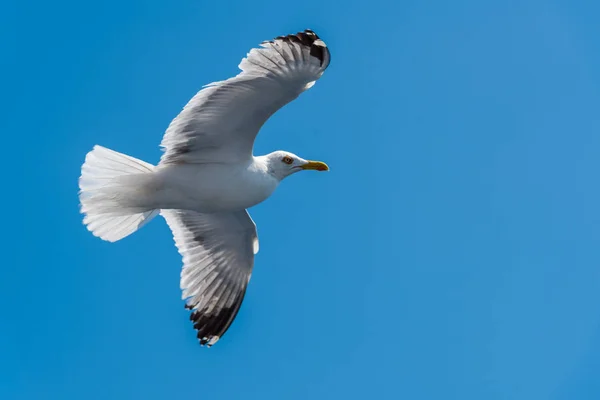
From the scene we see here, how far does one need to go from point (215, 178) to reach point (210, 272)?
4.99 ft

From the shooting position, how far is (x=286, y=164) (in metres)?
8.49

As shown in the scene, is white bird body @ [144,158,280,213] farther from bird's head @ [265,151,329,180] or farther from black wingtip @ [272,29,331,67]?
black wingtip @ [272,29,331,67]

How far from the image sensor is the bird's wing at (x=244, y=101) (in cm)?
727

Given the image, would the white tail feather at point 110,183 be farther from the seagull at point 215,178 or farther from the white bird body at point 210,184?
the white bird body at point 210,184

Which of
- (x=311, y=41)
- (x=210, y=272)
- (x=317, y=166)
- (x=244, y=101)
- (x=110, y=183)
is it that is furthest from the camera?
(x=210, y=272)

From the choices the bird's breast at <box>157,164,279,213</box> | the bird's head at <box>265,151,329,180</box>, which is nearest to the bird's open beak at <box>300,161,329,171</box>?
the bird's head at <box>265,151,329,180</box>

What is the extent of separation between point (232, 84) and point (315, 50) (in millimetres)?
745

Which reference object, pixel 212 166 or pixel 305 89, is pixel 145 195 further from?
pixel 305 89

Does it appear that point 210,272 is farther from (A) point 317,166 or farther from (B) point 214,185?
(A) point 317,166

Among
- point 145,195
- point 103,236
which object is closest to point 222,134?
point 145,195

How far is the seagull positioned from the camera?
7.35 meters

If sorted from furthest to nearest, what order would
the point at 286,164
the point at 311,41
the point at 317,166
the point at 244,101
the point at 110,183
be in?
1. the point at 317,166
2. the point at 286,164
3. the point at 110,183
4. the point at 244,101
5. the point at 311,41

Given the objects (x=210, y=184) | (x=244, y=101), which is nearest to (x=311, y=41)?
(x=244, y=101)

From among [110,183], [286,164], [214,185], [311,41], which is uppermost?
[311,41]
